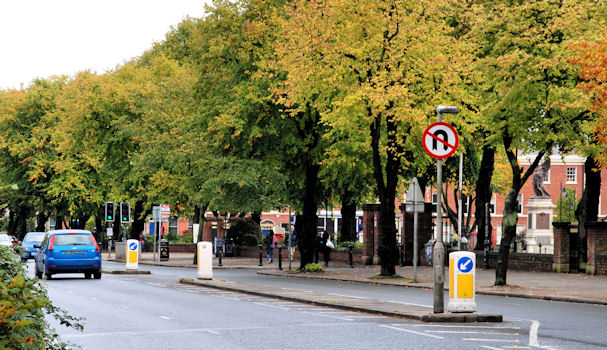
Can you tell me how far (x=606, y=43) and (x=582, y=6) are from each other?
3.40 metres

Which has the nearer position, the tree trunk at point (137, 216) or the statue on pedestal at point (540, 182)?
the tree trunk at point (137, 216)

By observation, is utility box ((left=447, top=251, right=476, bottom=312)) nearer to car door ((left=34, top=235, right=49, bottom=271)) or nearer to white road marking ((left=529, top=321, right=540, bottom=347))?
white road marking ((left=529, top=321, right=540, bottom=347))

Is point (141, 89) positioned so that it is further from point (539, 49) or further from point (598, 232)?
point (539, 49)

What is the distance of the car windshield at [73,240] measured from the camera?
32594 millimetres

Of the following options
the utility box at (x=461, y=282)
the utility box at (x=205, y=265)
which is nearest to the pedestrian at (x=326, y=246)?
the utility box at (x=205, y=265)

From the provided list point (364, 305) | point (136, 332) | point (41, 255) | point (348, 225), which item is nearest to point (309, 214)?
point (41, 255)

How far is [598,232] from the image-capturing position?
35.6 m

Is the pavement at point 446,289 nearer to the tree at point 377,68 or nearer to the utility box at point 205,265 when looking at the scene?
the utility box at point 205,265

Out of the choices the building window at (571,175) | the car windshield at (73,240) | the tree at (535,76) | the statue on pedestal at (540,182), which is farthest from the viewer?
the building window at (571,175)

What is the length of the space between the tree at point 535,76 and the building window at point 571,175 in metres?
79.9

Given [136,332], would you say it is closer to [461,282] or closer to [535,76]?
[461,282]

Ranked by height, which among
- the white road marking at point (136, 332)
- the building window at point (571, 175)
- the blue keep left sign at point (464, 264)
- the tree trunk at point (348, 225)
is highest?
the building window at point (571, 175)

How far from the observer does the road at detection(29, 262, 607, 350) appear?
13375mm

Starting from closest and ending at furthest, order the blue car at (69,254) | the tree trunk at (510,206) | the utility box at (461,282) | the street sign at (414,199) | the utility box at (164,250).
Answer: the utility box at (461,282), the tree trunk at (510,206), the street sign at (414,199), the blue car at (69,254), the utility box at (164,250)
